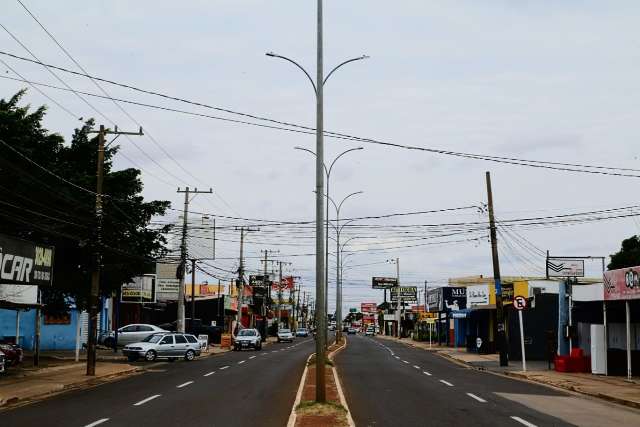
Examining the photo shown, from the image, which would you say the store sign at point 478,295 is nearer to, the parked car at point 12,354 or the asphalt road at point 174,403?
the asphalt road at point 174,403

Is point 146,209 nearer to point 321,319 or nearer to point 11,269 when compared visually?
point 11,269

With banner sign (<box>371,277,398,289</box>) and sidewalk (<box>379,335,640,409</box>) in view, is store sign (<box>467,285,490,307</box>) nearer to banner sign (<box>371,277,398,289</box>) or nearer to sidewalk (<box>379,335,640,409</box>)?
sidewalk (<box>379,335,640,409</box>)

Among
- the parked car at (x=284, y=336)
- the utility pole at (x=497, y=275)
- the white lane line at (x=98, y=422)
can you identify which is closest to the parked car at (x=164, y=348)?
the utility pole at (x=497, y=275)

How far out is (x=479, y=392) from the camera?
75.5 ft

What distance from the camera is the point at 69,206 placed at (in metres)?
32.3

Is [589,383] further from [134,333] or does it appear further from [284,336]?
[284,336]

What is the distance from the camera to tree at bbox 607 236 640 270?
65.7 meters

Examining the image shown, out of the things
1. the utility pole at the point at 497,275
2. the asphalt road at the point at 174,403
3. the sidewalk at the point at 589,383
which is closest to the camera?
the asphalt road at the point at 174,403

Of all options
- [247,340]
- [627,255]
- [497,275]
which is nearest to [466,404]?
[497,275]

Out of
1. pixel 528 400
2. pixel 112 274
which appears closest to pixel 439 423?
pixel 528 400

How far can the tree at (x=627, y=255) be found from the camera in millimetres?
65688

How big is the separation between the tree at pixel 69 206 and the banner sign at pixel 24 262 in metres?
1.68

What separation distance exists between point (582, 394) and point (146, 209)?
24507mm

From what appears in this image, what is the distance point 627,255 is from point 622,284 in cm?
4221
